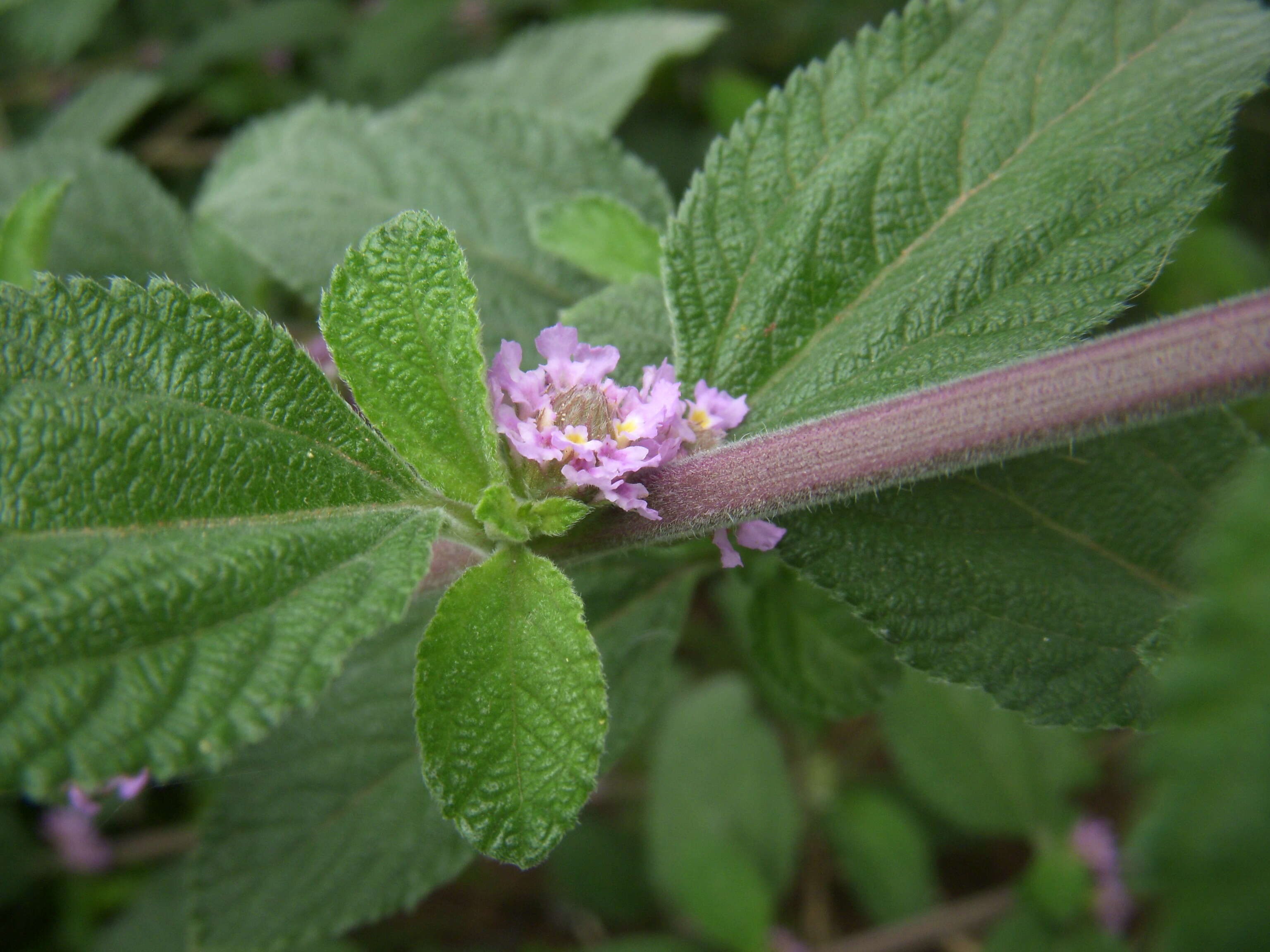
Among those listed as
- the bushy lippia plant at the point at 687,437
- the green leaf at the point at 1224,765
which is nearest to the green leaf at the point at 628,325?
the bushy lippia plant at the point at 687,437

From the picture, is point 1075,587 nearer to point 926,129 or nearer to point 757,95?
point 926,129

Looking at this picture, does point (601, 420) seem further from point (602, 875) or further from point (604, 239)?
point (602, 875)

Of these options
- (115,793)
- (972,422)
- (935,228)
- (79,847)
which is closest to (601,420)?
(972,422)

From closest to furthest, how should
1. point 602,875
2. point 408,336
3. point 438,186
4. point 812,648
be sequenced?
point 408,336 → point 812,648 → point 438,186 → point 602,875

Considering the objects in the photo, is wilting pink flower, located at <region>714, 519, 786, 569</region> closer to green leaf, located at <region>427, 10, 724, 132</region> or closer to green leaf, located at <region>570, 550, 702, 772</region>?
green leaf, located at <region>570, 550, 702, 772</region>

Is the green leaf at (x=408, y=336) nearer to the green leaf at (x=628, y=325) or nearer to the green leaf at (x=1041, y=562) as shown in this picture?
the green leaf at (x=628, y=325)

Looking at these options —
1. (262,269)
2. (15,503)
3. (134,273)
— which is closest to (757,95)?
(262,269)
